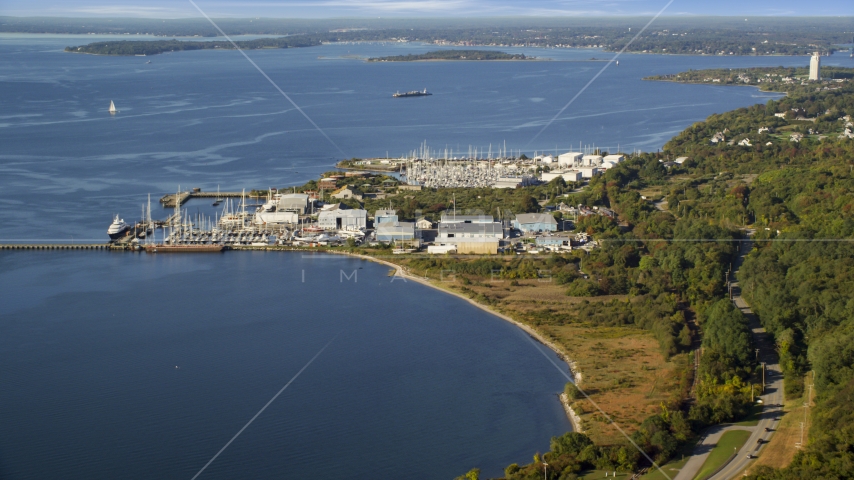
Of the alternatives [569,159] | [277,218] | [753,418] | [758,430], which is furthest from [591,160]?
[758,430]

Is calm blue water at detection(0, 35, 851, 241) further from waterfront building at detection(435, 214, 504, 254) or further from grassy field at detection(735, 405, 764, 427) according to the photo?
grassy field at detection(735, 405, 764, 427)

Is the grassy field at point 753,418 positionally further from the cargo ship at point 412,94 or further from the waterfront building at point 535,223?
the cargo ship at point 412,94

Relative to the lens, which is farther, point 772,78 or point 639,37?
point 639,37

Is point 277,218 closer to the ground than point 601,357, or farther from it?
farther from it

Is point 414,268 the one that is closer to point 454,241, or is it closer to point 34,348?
point 454,241

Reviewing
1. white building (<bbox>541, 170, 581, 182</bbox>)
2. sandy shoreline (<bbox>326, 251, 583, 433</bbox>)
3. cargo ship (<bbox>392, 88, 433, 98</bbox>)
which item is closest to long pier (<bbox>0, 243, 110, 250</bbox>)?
sandy shoreline (<bbox>326, 251, 583, 433</bbox>)

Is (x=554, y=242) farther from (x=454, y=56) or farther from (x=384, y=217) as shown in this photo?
(x=454, y=56)

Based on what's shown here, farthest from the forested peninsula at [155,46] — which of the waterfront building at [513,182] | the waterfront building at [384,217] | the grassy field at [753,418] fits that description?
the grassy field at [753,418]
